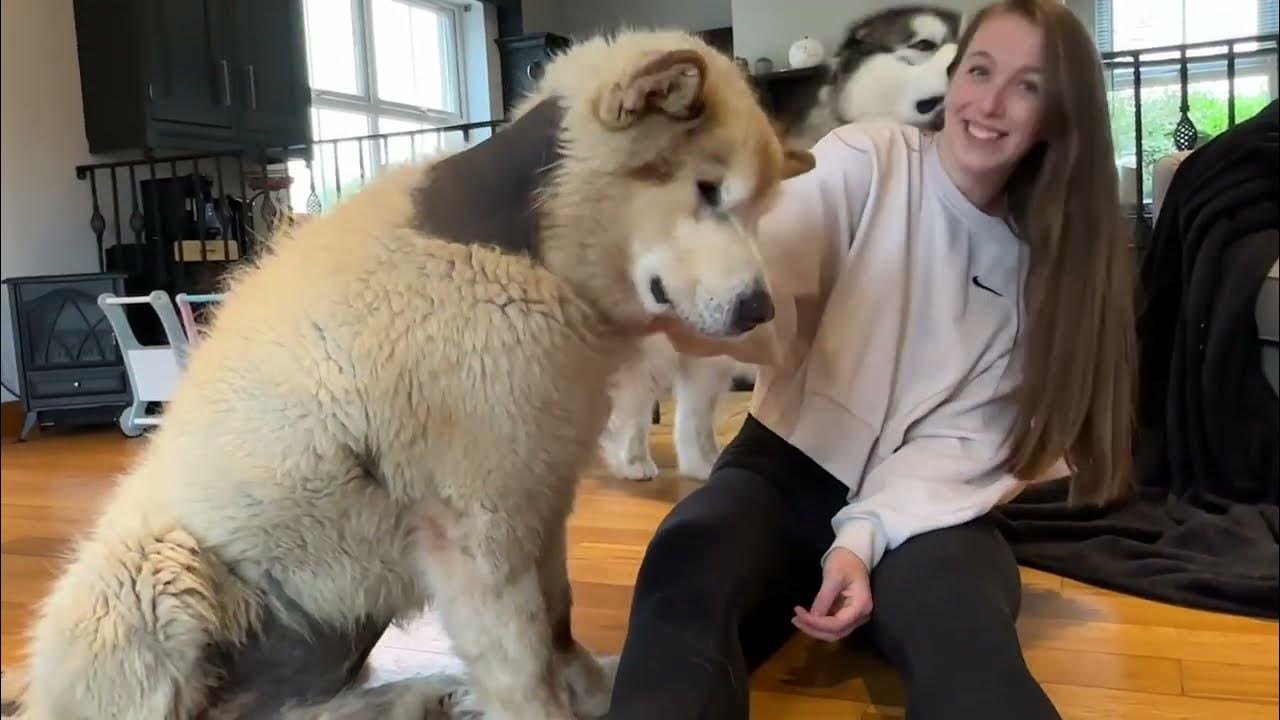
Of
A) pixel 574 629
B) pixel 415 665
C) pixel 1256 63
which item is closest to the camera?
pixel 1256 63

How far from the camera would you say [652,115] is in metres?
0.92

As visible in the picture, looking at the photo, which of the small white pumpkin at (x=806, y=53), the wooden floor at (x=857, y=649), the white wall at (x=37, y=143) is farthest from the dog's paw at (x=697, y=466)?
the white wall at (x=37, y=143)

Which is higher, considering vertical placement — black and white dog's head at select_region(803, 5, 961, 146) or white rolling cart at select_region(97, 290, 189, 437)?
black and white dog's head at select_region(803, 5, 961, 146)

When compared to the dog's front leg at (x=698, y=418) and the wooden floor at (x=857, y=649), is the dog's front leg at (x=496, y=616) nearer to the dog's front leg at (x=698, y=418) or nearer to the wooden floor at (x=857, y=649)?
the wooden floor at (x=857, y=649)

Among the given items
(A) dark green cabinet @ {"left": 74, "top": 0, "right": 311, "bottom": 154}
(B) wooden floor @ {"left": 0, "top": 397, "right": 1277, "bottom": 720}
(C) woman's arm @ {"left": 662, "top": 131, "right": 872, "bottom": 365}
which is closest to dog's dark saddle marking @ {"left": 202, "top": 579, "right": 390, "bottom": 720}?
(B) wooden floor @ {"left": 0, "top": 397, "right": 1277, "bottom": 720}

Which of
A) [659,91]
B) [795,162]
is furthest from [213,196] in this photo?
[795,162]

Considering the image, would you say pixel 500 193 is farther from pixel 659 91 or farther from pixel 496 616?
pixel 496 616

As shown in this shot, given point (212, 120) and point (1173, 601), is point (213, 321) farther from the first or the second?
point (1173, 601)

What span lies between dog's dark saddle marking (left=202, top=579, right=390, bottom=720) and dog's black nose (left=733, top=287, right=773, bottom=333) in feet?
1.66

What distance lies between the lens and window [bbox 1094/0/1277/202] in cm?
53

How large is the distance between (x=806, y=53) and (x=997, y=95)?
0.74ft

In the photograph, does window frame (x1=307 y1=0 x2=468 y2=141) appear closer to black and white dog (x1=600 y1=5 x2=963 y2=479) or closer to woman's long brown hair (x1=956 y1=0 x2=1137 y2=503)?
black and white dog (x1=600 y1=5 x2=963 y2=479)

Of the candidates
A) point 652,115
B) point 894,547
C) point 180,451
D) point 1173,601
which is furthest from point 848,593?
point 180,451

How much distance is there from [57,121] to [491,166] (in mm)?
416
